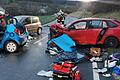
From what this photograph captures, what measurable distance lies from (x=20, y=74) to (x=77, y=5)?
40.3 metres

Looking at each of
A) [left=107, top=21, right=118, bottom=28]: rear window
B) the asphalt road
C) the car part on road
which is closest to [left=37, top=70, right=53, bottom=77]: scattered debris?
the asphalt road

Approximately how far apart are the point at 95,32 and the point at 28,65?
4.68 m

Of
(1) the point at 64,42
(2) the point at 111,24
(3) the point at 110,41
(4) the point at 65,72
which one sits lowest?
(3) the point at 110,41

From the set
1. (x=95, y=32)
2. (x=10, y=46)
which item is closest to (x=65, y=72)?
(x=10, y=46)

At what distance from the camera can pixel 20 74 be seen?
39.7 feet

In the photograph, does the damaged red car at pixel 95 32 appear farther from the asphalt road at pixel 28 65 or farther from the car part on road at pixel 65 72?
the car part on road at pixel 65 72

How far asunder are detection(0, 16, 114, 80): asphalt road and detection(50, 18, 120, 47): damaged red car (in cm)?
171

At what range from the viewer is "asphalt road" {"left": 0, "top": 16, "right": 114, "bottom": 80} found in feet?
38.8

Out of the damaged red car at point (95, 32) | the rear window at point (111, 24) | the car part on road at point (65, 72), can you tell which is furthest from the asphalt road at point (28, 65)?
the rear window at point (111, 24)

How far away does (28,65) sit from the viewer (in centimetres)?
1352

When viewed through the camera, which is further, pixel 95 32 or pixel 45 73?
pixel 95 32

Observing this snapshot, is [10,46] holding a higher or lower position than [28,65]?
higher

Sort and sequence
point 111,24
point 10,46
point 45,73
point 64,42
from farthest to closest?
point 111,24, point 10,46, point 64,42, point 45,73

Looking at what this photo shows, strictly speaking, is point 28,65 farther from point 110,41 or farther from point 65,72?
point 110,41
